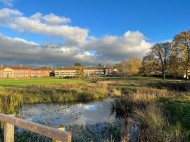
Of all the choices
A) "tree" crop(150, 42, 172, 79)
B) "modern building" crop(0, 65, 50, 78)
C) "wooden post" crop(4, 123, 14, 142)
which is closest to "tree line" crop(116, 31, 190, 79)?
"tree" crop(150, 42, 172, 79)

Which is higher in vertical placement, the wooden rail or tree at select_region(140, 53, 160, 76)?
tree at select_region(140, 53, 160, 76)

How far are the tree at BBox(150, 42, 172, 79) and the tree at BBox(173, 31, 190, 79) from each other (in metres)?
4.30

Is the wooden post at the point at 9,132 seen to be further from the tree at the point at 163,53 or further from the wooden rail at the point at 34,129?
the tree at the point at 163,53

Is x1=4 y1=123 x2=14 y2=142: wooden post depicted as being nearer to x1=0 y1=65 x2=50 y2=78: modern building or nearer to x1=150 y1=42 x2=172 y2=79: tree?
x1=150 y1=42 x2=172 y2=79: tree

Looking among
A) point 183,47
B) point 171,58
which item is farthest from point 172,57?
point 183,47

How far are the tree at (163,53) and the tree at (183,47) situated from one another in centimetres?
430

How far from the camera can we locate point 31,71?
17025 cm

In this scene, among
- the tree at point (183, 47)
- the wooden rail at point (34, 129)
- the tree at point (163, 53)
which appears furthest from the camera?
the tree at point (163, 53)

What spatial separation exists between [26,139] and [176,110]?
25.5 feet

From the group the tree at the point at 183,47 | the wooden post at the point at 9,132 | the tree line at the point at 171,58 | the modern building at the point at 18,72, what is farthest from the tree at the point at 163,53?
the modern building at the point at 18,72

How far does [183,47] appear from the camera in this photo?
2110 inches

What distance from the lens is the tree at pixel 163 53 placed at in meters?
60.1

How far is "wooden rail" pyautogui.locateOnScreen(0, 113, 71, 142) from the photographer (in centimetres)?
318

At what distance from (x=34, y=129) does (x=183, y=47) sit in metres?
53.8
